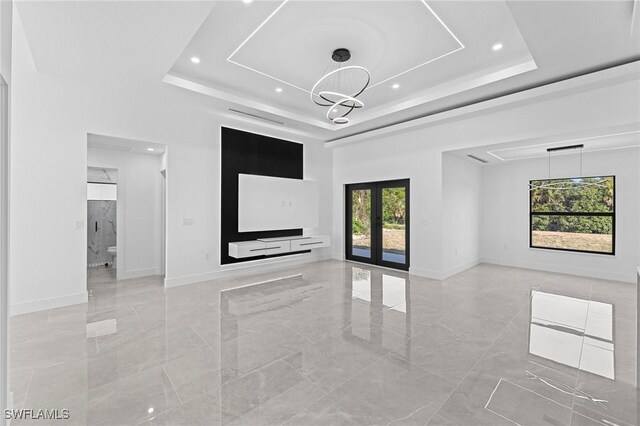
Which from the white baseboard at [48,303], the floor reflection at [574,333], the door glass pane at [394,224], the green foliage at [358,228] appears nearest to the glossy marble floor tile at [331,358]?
the floor reflection at [574,333]

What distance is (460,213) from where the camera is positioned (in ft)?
20.6

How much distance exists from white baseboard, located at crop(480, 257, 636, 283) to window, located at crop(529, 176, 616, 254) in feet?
1.33

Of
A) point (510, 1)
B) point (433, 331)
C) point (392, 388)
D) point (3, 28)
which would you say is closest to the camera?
point (3, 28)

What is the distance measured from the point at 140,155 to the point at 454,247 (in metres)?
6.71

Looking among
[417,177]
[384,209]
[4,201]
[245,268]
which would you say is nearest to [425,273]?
[384,209]

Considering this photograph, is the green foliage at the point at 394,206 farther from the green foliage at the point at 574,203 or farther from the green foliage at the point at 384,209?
the green foliage at the point at 574,203

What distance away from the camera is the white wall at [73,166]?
3676mm

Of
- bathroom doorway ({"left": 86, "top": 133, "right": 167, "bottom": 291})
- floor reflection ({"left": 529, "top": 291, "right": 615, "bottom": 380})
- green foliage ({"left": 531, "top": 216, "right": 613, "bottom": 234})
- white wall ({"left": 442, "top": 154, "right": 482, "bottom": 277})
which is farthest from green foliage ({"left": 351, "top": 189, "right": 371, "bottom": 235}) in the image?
bathroom doorway ({"left": 86, "top": 133, "right": 167, "bottom": 291})

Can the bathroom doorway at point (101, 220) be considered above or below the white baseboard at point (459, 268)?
above

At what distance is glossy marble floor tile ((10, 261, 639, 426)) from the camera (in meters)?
1.92

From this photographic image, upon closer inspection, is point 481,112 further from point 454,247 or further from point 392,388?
point 392,388

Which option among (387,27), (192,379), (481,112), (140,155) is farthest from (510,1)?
(140,155)

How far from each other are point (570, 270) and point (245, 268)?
6.87 meters

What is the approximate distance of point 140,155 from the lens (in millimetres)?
5617
